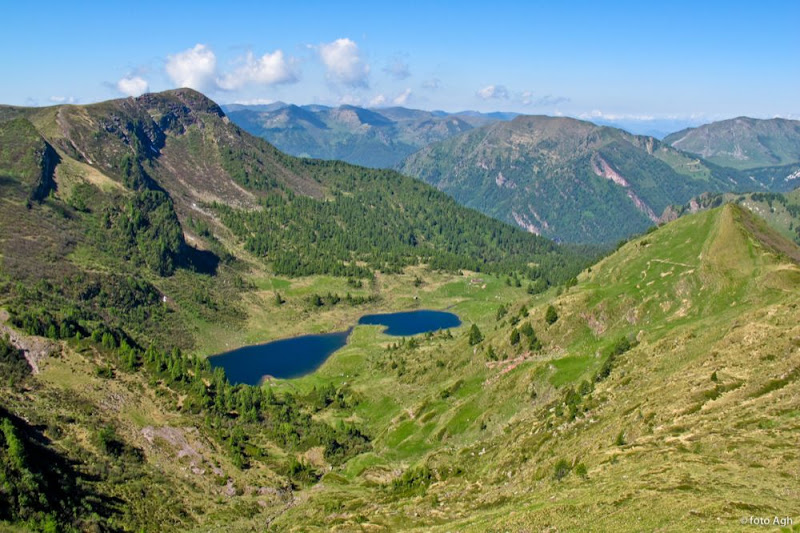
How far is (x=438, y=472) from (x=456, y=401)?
36.9m

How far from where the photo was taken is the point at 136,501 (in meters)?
95.2

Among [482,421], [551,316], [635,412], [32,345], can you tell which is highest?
[551,316]

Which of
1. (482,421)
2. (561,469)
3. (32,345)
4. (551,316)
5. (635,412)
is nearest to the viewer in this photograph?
Answer: (561,469)

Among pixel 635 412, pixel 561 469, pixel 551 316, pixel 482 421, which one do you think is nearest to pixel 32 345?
pixel 482 421

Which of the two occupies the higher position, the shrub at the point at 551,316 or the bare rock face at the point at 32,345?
the shrub at the point at 551,316

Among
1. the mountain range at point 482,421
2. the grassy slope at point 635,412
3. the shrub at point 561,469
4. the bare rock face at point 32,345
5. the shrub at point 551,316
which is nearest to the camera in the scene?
the grassy slope at point 635,412

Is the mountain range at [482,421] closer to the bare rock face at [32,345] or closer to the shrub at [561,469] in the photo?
the bare rock face at [32,345]

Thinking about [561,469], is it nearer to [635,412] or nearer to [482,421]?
[635,412]

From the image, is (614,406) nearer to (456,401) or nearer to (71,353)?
(456,401)

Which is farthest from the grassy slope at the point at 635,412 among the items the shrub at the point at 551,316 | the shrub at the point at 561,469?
the shrub at the point at 551,316

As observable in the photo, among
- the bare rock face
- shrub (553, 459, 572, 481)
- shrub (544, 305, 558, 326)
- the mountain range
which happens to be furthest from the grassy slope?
the bare rock face

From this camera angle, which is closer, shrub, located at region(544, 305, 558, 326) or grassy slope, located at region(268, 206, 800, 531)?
grassy slope, located at region(268, 206, 800, 531)

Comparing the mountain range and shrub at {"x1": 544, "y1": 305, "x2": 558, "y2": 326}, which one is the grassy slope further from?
shrub at {"x1": 544, "y1": 305, "x2": 558, "y2": 326}

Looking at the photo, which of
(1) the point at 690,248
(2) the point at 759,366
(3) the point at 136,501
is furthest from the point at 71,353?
(1) the point at 690,248
